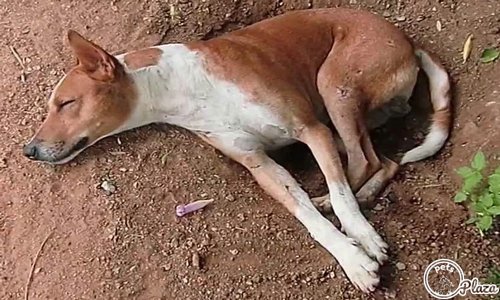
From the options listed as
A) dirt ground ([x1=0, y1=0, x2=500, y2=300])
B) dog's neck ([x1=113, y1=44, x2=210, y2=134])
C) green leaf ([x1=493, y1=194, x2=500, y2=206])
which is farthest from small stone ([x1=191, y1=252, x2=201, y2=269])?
green leaf ([x1=493, y1=194, x2=500, y2=206])

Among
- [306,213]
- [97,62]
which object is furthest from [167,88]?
[306,213]

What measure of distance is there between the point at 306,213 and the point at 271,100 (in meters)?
0.51

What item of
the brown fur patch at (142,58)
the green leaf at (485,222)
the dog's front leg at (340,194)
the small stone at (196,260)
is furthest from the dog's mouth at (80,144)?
the green leaf at (485,222)

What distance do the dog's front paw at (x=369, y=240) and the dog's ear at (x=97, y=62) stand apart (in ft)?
3.89

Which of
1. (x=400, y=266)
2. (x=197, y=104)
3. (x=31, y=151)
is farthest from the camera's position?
(x=197, y=104)

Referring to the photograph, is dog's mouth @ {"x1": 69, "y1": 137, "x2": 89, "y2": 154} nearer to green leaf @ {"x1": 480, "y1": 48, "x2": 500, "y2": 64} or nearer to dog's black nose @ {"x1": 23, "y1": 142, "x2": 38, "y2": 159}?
dog's black nose @ {"x1": 23, "y1": 142, "x2": 38, "y2": 159}

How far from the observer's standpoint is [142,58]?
3.84 metres

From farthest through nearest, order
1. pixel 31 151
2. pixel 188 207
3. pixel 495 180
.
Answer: pixel 31 151, pixel 188 207, pixel 495 180

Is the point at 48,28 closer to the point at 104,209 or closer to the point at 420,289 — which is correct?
the point at 104,209

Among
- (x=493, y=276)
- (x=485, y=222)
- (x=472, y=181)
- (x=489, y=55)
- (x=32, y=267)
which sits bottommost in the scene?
(x=32, y=267)

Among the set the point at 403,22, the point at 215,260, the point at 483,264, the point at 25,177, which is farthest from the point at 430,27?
the point at 25,177

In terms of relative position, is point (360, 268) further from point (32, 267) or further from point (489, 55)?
point (32, 267)

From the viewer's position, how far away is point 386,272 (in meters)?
3.37

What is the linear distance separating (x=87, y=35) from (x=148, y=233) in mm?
1214
